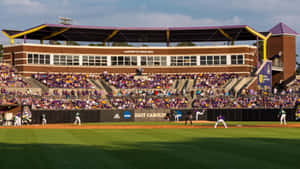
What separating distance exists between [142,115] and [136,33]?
2116 centimetres

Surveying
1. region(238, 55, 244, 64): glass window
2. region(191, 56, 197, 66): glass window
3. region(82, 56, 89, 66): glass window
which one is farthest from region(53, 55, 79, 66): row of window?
region(238, 55, 244, 64): glass window

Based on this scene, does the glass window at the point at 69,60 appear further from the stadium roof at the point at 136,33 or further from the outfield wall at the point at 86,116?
the outfield wall at the point at 86,116

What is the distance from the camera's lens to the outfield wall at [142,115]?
49.9 m

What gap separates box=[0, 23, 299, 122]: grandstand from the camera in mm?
56719

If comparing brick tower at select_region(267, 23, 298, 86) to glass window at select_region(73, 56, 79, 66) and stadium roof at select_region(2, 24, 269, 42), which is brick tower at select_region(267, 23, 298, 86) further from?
glass window at select_region(73, 56, 79, 66)

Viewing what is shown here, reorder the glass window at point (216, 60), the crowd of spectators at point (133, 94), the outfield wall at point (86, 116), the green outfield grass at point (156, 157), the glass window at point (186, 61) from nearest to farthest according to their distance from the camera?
the green outfield grass at point (156, 157) < the outfield wall at point (86, 116) < the crowd of spectators at point (133, 94) < the glass window at point (216, 60) < the glass window at point (186, 61)

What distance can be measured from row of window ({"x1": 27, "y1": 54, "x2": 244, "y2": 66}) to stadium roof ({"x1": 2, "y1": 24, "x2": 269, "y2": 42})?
4.21 meters

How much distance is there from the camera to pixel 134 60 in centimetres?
7025

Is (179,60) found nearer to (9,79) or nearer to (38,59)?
(38,59)

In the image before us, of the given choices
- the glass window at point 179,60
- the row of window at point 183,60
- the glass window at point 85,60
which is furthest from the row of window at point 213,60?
the glass window at point 85,60

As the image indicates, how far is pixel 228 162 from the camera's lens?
45.5 ft

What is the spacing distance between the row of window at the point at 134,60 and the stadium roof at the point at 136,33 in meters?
4.21

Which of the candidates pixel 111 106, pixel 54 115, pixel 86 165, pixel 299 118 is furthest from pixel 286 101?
pixel 86 165

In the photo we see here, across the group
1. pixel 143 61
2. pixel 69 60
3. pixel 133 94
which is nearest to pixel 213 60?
pixel 143 61
